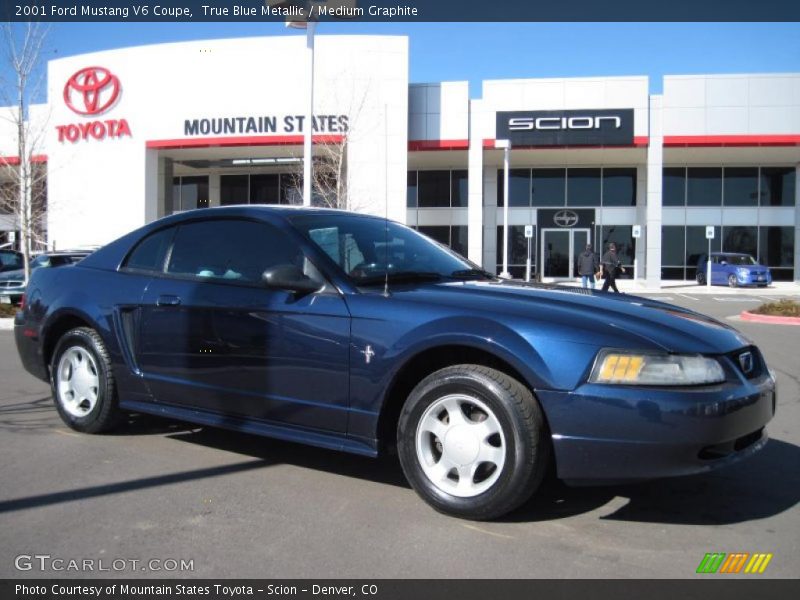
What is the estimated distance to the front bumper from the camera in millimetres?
3074

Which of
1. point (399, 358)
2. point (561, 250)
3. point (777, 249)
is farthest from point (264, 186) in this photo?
point (399, 358)

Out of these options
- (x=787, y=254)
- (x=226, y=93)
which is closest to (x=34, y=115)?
(x=226, y=93)

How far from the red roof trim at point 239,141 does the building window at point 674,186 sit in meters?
15.6

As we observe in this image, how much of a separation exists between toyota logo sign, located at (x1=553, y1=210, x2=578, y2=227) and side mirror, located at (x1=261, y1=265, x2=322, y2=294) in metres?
29.3

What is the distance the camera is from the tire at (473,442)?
3271mm

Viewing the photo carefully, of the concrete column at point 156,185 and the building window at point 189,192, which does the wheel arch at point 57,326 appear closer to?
the concrete column at point 156,185

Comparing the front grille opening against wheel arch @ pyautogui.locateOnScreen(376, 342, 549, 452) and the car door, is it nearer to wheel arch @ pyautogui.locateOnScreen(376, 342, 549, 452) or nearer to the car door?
wheel arch @ pyautogui.locateOnScreen(376, 342, 549, 452)

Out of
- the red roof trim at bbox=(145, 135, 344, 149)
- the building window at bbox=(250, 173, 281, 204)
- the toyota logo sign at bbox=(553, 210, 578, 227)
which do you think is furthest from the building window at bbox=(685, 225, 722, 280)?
the building window at bbox=(250, 173, 281, 204)

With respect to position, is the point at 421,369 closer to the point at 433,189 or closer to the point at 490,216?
the point at 490,216

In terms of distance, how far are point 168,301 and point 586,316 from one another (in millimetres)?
2607

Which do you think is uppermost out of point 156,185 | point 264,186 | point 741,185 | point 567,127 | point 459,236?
point 567,127

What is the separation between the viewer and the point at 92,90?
92.9 feet
